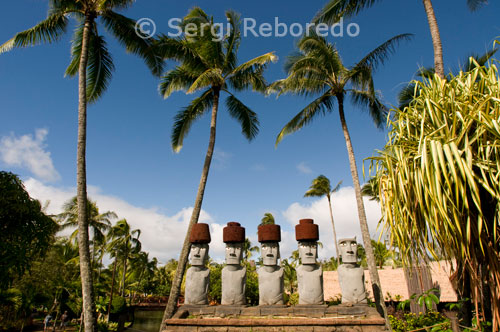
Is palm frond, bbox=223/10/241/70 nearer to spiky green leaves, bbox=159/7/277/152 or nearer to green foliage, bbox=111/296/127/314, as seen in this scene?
spiky green leaves, bbox=159/7/277/152

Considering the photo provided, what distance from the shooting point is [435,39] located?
7906 mm

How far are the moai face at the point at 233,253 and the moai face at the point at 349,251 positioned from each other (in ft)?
7.94

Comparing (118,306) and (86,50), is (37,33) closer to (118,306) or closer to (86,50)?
(86,50)

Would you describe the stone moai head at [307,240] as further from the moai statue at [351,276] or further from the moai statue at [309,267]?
the moai statue at [351,276]

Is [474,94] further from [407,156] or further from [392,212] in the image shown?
[392,212]

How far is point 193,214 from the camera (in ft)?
34.4

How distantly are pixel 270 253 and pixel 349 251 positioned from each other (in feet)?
5.98

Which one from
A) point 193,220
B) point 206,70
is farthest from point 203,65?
point 193,220

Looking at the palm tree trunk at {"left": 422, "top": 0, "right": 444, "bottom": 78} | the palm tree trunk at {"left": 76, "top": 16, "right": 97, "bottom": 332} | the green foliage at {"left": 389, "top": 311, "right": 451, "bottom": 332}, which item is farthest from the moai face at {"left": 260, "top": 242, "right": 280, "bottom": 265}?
the green foliage at {"left": 389, "top": 311, "right": 451, "bottom": 332}

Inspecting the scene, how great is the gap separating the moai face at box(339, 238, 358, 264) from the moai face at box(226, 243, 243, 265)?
7.94 ft

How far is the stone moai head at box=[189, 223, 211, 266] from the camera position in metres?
7.63

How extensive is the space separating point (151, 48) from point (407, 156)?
33.1 ft

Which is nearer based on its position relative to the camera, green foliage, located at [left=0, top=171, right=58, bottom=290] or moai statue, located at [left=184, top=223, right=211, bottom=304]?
moai statue, located at [left=184, top=223, right=211, bottom=304]

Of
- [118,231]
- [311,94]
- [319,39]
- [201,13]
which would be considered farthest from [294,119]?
[118,231]
